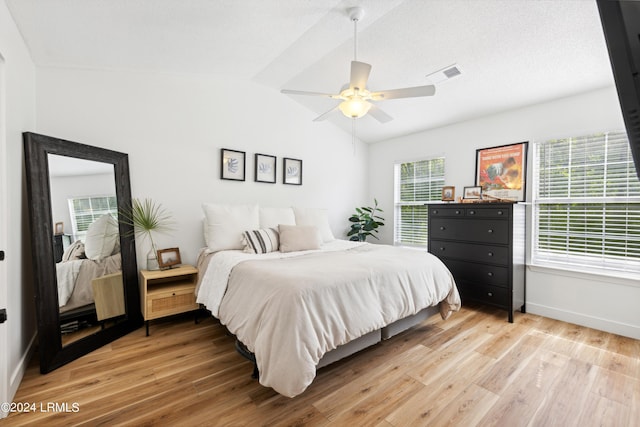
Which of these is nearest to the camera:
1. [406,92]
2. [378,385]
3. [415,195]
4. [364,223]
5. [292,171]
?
[378,385]

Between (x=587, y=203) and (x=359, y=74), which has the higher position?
(x=359, y=74)

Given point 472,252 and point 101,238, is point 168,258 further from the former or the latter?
point 472,252

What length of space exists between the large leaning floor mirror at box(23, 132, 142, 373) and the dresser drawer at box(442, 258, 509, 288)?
3.44m

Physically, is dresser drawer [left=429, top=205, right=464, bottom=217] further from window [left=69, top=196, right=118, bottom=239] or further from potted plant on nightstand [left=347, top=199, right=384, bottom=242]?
window [left=69, top=196, right=118, bottom=239]

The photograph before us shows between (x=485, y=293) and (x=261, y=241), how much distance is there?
8.14 feet

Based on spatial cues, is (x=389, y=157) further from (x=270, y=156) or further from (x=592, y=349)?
(x=592, y=349)

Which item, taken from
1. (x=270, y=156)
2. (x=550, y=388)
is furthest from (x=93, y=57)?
(x=550, y=388)

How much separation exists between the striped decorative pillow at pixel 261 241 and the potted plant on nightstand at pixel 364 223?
6.18 feet

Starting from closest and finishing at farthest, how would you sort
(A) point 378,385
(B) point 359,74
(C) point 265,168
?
(A) point 378,385 < (B) point 359,74 < (C) point 265,168

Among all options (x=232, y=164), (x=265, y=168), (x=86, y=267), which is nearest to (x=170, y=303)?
(x=86, y=267)

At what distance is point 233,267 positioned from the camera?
8.04 feet

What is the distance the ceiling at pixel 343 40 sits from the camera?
216 centimetres

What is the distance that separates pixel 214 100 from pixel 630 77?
12.4 ft

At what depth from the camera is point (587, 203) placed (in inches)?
120
